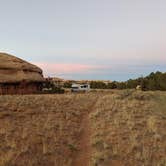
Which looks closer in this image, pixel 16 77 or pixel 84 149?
pixel 84 149

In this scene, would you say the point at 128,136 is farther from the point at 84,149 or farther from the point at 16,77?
the point at 16,77

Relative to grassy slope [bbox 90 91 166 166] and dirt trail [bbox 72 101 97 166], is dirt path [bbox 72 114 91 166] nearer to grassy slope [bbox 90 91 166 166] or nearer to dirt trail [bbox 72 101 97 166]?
dirt trail [bbox 72 101 97 166]

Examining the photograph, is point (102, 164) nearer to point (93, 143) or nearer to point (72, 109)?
point (93, 143)

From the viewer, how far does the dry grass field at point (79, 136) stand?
13055 mm

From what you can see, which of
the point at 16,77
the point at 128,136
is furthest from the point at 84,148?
the point at 16,77

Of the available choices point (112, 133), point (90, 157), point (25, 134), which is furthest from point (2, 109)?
point (90, 157)

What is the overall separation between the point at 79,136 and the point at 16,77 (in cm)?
2688

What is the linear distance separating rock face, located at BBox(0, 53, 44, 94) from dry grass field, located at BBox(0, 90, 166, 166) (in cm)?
1681

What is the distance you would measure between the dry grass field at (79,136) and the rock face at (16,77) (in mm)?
16813

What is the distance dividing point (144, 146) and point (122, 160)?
221 cm

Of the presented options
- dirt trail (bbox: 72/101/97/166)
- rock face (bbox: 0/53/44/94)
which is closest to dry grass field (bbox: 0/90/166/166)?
dirt trail (bbox: 72/101/97/166)

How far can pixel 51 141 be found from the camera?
49.5ft

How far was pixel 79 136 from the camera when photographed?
54.7 feet

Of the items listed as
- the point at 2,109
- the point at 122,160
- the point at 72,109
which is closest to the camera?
the point at 122,160
